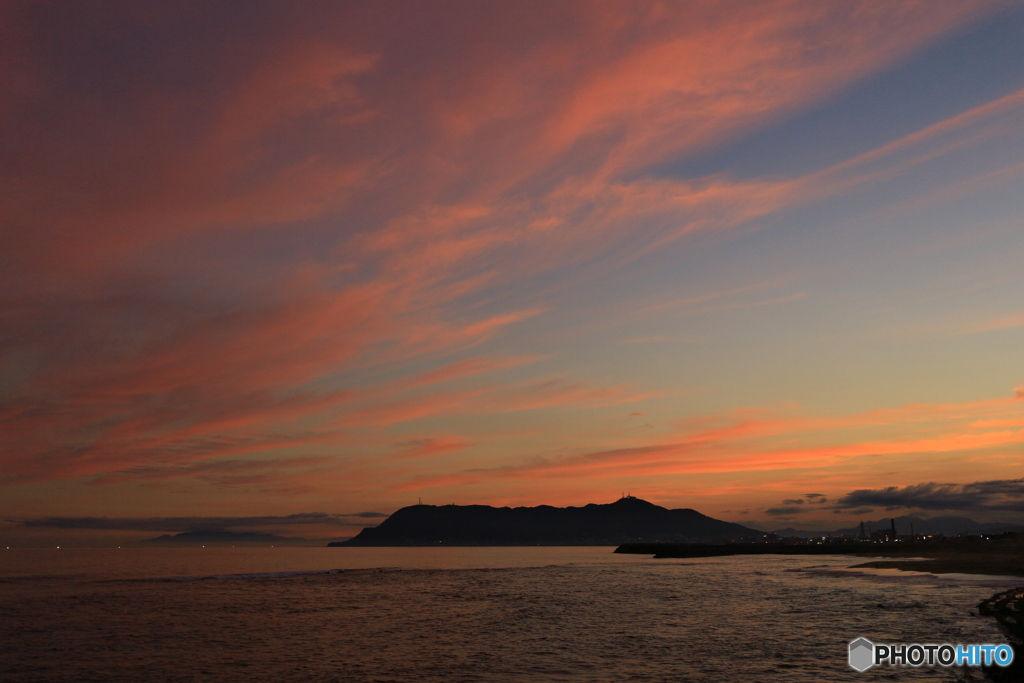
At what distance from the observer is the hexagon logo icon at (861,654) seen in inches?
1203

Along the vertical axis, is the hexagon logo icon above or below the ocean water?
above

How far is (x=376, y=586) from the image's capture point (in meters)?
89.3

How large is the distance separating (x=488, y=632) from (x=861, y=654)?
22538 millimetres

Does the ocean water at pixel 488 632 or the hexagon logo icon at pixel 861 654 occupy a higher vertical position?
the hexagon logo icon at pixel 861 654

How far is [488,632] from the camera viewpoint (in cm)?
4456

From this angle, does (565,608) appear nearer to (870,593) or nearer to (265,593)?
(870,593)

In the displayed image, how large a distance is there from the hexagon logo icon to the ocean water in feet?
1.93

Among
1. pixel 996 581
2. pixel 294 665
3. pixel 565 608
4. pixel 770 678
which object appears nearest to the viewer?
pixel 770 678

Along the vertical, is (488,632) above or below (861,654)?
below

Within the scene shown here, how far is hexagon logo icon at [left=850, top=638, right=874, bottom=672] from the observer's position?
3056 centimetres

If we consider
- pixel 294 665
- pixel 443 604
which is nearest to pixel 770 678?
pixel 294 665

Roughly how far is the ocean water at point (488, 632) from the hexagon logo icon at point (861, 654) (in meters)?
0.59

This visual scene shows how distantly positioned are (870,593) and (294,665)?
55.7 metres

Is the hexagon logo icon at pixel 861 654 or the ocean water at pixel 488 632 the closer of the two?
the hexagon logo icon at pixel 861 654
